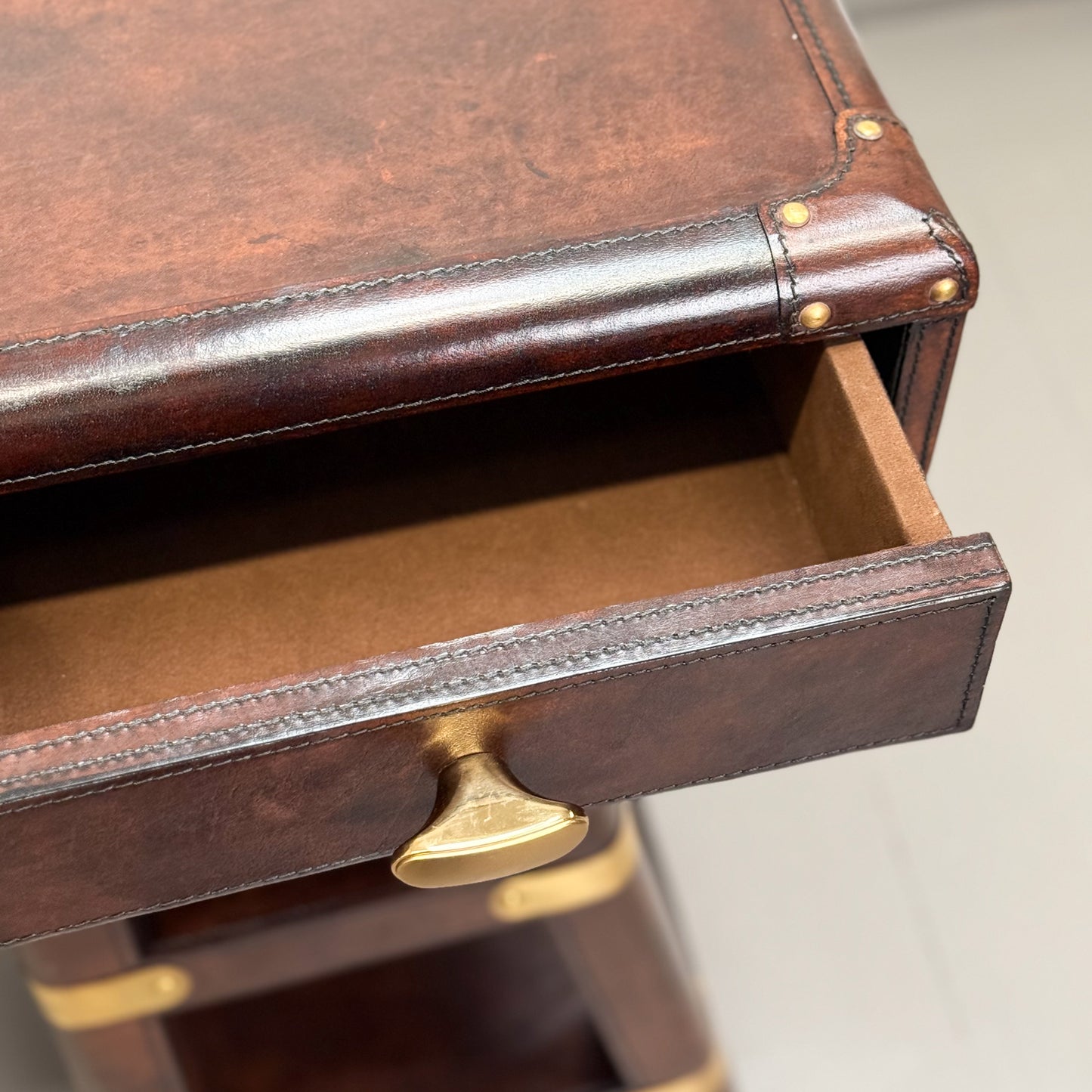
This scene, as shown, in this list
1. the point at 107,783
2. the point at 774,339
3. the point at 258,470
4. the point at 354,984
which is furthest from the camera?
the point at 354,984

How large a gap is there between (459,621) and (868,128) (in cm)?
28

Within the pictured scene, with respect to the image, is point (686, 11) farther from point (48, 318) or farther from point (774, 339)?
point (48, 318)

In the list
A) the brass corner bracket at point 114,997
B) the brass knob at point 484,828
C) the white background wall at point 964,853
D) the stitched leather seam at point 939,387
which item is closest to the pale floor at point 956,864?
the white background wall at point 964,853

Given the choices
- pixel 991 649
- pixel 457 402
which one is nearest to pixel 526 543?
pixel 457 402

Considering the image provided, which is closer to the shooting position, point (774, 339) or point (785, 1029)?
point (774, 339)

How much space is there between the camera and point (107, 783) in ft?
1.57

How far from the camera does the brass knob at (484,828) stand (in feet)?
1.64

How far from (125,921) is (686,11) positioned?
528 millimetres

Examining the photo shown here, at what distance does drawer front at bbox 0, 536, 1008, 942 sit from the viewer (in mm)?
482

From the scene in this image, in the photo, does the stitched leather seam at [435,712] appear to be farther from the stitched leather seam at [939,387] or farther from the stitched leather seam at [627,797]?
the stitched leather seam at [939,387]

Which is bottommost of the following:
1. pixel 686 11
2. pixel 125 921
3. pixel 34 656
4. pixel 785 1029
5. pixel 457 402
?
pixel 785 1029

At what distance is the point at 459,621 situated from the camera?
0.65 meters

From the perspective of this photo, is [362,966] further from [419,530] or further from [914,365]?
[914,365]

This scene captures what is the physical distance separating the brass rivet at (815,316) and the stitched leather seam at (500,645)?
0.12 meters
